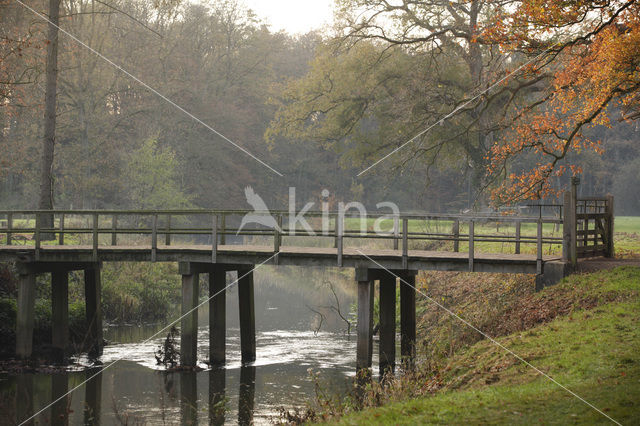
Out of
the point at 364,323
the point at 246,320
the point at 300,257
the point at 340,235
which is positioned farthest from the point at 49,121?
the point at 364,323

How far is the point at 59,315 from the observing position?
65.4ft

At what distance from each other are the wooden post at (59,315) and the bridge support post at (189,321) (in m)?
3.36

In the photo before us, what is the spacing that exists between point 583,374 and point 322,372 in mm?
8132

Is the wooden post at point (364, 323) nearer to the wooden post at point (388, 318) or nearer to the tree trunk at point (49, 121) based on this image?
the wooden post at point (388, 318)

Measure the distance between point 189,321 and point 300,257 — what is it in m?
3.02

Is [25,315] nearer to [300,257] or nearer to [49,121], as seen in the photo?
[300,257]

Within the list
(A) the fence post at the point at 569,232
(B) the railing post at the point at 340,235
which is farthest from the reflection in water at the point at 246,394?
(A) the fence post at the point at 569,232

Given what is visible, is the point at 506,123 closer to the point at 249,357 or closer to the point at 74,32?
the point at 249,357

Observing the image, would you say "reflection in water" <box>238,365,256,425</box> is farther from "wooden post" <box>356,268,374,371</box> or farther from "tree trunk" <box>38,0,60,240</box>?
"tree trunk" <box>38,0,60,240</box>

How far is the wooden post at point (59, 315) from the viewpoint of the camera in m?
19.6

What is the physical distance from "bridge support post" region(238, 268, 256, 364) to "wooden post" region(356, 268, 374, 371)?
11.8ft

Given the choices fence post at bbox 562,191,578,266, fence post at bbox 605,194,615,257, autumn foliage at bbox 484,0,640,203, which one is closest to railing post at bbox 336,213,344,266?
fence post at bbox 562,191,578,266

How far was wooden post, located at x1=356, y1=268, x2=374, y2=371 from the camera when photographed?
16.8 metres

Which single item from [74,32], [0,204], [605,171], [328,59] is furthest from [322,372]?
[605,171]
